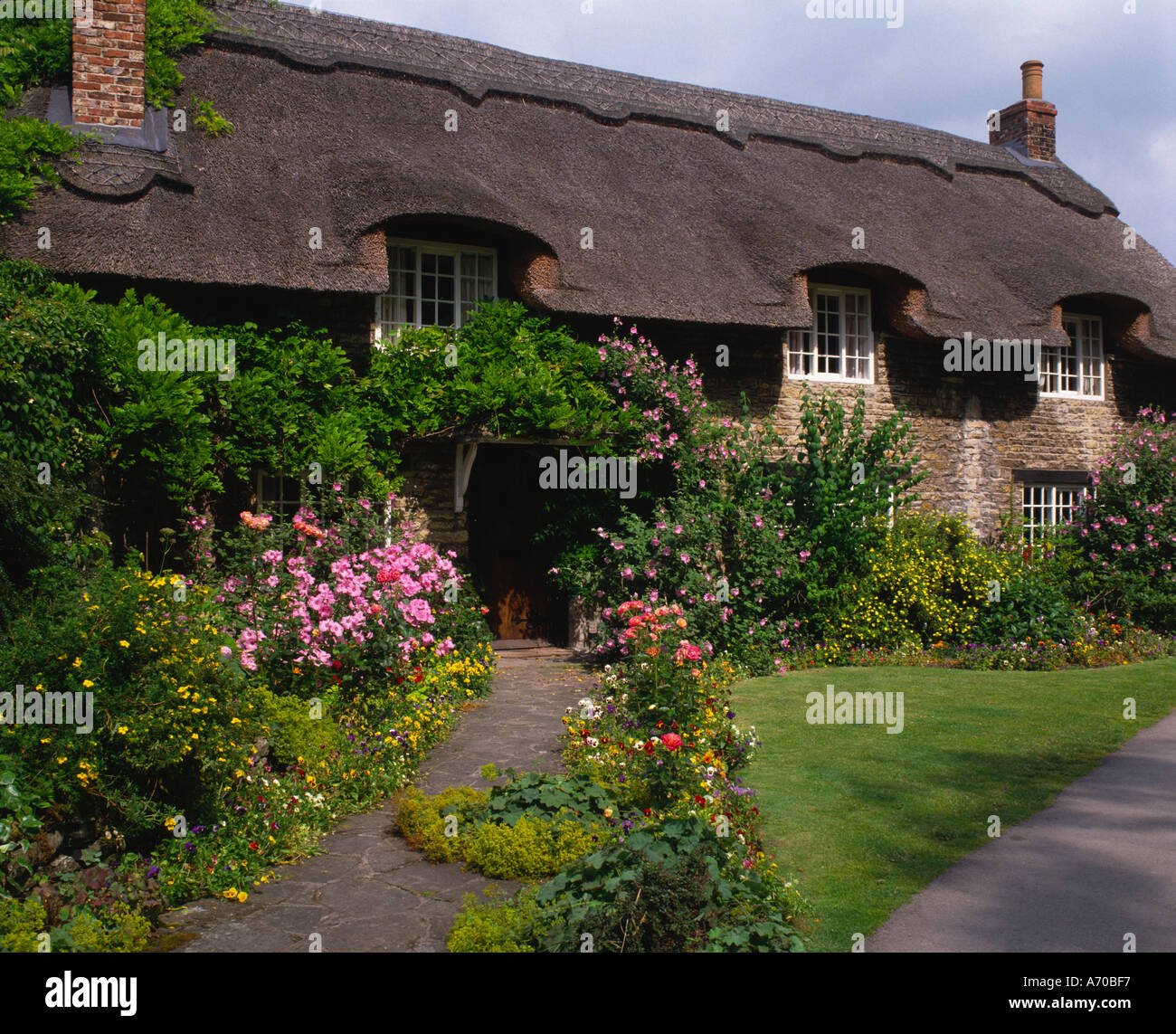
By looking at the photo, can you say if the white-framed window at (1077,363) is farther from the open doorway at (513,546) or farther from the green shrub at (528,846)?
the green shrub at (528,846)

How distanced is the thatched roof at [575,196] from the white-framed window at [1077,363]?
0.54 m

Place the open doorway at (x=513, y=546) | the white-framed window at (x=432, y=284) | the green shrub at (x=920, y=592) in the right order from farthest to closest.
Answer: the open doorway at (x=513, y=546)
the green shrub at (x=920, y=592)
the white-framed window at (x=432, y=284)

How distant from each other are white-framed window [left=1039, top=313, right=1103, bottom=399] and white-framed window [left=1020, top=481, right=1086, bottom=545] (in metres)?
1.44

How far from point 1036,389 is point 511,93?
8837 mm

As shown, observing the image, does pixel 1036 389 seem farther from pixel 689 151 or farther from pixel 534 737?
pixel 534 737

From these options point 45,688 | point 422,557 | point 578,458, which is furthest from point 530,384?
point 45,688

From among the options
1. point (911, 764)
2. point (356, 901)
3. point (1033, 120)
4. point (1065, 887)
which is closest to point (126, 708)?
point (356, 901)

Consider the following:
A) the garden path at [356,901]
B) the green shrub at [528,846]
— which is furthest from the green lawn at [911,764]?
the garden path at [356,901]

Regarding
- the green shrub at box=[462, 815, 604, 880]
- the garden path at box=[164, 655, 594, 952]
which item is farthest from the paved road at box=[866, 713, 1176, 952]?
the garden path at box=[164, 655, 594, 952]

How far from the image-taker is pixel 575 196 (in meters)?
11.8

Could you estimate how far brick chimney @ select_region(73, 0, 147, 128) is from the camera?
9852 millimetres

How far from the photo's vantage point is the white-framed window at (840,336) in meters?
13.2

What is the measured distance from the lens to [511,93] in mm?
13148

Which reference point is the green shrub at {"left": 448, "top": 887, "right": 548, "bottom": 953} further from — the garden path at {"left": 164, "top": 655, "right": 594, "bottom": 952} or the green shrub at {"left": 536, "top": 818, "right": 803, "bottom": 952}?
the garden path at {"left": 164, "top": 655, "right": 594, "bottom": 952}
